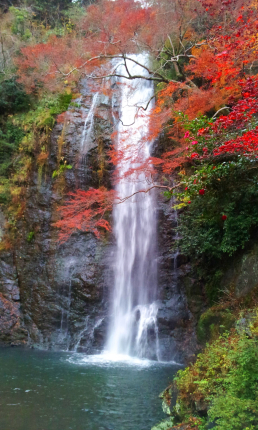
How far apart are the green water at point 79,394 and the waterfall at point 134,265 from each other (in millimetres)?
1375

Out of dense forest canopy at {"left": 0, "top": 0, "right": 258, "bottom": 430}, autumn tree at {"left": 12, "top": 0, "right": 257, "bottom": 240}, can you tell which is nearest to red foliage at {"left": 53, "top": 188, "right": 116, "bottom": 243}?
dense forest canopy at {"left": 0, "top": 0, "right": 258, "bottom": 430}

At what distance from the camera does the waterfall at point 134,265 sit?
11.0 m

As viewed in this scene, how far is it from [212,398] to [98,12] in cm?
2065

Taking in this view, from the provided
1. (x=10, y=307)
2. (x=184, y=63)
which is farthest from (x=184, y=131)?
(x=10, y=307)

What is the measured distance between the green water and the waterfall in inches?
54.1

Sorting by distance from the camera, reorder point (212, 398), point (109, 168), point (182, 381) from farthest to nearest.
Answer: point (109, 168) < point (182, 381) < point (212, 398)

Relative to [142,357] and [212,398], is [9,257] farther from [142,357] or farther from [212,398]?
[212,398]


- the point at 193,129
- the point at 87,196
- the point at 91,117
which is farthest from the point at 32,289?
the point at 193,129

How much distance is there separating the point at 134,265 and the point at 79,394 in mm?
6143

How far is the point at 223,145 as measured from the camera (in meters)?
6.84

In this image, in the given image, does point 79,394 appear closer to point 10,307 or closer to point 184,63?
point 10,307

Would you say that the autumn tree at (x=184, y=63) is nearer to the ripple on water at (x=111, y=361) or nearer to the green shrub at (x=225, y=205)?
the green shrub at (x=225, y=205)

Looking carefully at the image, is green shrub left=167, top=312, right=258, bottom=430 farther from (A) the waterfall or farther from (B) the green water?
(A) the waterfall

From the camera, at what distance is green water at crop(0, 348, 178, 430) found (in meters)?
5.79
